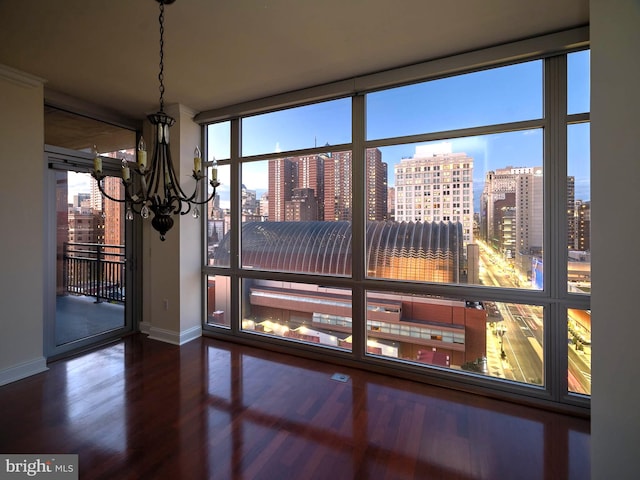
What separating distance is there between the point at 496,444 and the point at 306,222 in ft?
8.66

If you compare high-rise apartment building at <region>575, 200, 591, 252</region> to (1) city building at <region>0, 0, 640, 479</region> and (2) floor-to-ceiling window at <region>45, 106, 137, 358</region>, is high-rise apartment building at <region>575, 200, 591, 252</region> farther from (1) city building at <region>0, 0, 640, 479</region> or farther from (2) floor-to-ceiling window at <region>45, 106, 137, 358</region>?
(2) floor-to-ceiling window at <region>45, 106, 137, 358</region>

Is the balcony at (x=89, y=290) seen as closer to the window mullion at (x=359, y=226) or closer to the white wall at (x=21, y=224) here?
the white wall at (x=21, y=224)

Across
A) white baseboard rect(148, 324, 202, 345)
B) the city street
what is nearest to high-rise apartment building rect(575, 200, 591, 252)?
the city street

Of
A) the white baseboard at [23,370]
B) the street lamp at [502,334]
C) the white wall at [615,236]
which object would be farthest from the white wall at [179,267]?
the white wall at [615,236]

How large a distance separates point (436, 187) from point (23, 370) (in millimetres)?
4553

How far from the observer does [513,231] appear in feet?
8.59

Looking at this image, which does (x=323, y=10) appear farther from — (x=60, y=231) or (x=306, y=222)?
(x=60, y=231)

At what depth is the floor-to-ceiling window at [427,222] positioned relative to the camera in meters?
2.43

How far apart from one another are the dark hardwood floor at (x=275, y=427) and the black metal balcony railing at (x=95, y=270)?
107cm

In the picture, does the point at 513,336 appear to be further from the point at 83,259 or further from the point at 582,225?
the point at 83,259

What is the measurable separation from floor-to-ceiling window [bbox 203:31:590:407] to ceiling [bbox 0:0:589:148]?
0.29 metres

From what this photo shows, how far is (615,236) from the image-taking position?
1308 millimetres

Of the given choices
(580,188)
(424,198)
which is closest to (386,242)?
(424,198)

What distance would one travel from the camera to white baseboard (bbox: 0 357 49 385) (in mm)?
2777
